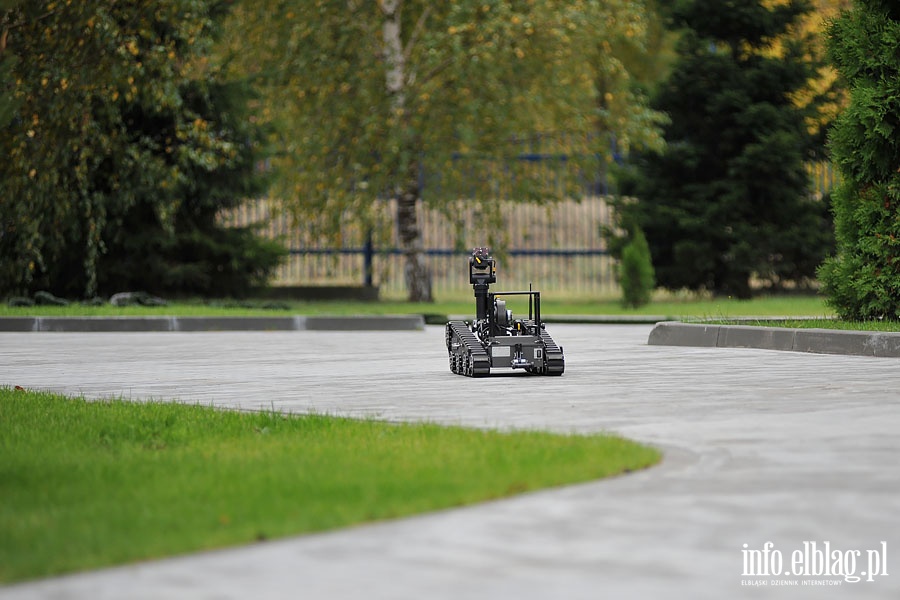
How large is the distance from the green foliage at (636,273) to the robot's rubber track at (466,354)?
14758 mm

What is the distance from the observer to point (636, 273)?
98.9ft

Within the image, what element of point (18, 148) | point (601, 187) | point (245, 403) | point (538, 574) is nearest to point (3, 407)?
point (245, 403)

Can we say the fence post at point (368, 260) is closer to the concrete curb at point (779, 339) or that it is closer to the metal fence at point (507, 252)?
the metal fence at point (507, 252)

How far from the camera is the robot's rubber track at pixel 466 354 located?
14.6m

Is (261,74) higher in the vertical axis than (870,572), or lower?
higher

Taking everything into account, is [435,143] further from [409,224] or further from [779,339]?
[779,339]

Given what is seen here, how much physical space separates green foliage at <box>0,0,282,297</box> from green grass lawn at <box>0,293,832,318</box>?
1713mm

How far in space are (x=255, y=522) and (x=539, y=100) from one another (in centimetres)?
2542

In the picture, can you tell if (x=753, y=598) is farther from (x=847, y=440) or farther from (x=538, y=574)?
(x=847, y=440)

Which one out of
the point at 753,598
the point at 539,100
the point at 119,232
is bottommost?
the point at 753,598

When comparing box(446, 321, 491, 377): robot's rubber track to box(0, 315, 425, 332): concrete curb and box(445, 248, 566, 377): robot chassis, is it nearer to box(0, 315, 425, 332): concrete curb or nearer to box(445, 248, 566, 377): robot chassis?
box(445, 248, 566, 377): robot chassis

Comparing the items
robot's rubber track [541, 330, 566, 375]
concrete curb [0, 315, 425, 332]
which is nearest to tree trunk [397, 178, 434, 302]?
concrete curb [0, 315, 425, 332]

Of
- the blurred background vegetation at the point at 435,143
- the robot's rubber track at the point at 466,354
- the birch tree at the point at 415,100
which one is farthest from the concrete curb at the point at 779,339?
the birch tree at the point at 415,100

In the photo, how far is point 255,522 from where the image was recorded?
6.72 meters
